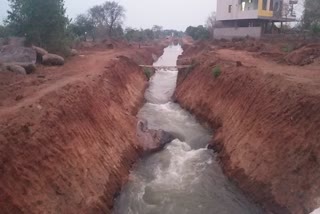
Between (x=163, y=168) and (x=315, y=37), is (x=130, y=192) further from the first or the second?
(x=315, y=37)

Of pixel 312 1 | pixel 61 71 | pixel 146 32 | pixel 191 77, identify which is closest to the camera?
pixel 61 71

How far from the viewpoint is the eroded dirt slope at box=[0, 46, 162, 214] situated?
9.21m

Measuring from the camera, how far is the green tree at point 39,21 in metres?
25.5

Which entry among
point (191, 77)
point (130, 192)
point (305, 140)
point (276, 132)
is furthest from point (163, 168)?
point (191, 77)

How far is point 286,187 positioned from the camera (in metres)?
11.0

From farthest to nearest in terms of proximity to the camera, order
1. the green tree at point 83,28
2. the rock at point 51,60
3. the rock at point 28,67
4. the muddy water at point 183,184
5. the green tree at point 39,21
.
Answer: the green tree at point 83,28 → the green tree at point 39,21 → the rock at point 51,60 → the rock at point 28,67 → the muddy water at point 183,184

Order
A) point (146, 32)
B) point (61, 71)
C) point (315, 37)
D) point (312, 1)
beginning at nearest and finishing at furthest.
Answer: point (61, 71), point (315, 37), point (312, 1), point (146, 32)


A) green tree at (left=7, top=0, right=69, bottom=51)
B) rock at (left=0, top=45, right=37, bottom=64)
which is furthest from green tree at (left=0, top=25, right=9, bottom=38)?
rock at (left=0, top=45, right=37, bottom=64)

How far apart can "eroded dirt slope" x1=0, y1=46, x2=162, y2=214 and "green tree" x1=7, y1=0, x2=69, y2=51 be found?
8.16 meters

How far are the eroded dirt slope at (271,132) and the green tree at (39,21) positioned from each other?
45.9ft

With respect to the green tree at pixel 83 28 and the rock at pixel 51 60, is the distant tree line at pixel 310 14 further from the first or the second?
the green tree at pixel 83 28

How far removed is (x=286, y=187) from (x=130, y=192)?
573 centimetres

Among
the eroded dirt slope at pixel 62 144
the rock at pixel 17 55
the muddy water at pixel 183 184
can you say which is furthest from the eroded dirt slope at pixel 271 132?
the rock at pixel 17 55

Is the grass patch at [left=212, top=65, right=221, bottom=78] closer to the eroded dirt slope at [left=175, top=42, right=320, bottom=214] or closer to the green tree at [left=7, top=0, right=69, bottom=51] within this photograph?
the eroded dirt slope at [left=175, top=42, right=320, bottom=214]
